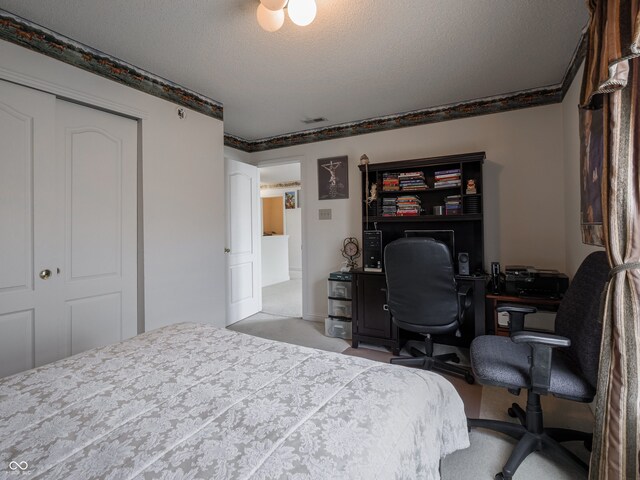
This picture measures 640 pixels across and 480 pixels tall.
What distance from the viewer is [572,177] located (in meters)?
2.53

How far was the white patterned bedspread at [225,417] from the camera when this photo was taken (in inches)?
29.4

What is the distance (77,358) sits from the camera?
54.3 inches

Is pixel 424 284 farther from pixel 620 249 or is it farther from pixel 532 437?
pixel 620 249

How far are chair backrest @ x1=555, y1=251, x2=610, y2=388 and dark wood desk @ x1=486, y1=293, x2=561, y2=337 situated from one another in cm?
82

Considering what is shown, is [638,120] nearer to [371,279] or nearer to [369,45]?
[369,45]

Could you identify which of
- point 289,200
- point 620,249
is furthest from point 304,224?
point 289,200

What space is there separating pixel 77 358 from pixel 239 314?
9.30 ft

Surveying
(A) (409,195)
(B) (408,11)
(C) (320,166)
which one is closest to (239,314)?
(C) (320,166)

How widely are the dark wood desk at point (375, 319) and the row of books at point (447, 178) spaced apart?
3.55 feet

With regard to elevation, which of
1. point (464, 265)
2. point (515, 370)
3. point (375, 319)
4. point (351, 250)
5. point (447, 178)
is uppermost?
point (447, 178)

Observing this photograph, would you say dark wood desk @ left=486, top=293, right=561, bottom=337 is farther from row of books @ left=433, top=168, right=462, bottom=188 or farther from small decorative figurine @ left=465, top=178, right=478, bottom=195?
row of books @ left=433, top=168, right=462, bottom=188

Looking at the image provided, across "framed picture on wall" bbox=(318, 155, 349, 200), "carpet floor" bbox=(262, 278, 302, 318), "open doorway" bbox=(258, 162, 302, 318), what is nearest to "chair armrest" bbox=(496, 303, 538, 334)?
"framed picture on wall" bbox=(318, 155, 349, 200)

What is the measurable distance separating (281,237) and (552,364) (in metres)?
6.19

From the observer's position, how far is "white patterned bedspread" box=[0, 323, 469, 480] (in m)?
0.75
